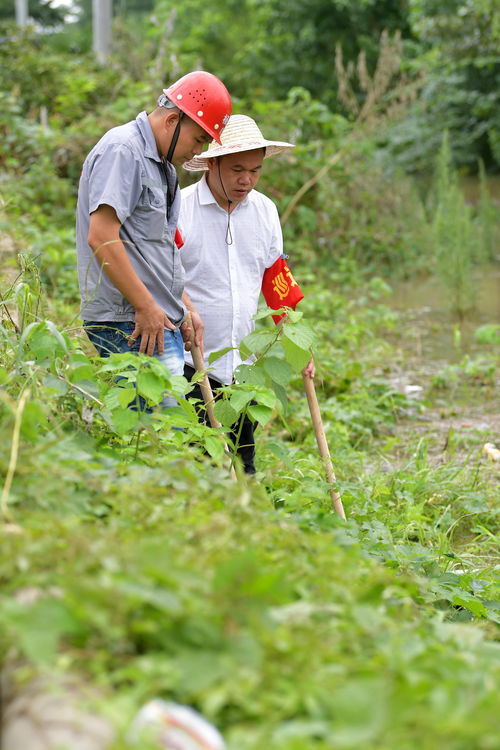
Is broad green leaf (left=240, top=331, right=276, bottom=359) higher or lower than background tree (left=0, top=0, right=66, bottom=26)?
lower

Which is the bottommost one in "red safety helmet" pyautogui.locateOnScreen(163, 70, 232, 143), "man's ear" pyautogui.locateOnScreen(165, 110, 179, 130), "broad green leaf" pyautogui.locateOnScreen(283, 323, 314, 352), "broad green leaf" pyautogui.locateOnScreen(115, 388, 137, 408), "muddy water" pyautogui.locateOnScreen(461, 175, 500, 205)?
"muddy water" pyautogui.locateOnScreen(461, 175, 500, 205)

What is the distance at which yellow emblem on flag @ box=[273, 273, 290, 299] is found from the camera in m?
4.11

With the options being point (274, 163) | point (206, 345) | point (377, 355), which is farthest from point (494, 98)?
point (206, 345)

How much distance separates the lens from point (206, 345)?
400 cm

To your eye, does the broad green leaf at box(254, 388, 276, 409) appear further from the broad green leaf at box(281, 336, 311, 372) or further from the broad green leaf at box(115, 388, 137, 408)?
the broad green leaf at box(115, 388, 137, 408)

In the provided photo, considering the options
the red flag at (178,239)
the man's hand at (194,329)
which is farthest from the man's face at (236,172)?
the man's hand at (194,329)

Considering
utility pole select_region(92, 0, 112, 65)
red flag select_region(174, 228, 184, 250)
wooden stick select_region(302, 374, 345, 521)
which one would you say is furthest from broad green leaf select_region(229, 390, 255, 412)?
utility pole select_region(92, 0, 112, 65)

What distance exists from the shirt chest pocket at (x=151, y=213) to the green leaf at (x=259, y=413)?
0.84 meters

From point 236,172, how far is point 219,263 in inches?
15.2

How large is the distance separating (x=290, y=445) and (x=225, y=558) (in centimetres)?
320

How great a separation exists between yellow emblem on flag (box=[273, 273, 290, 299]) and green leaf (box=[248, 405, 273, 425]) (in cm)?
111

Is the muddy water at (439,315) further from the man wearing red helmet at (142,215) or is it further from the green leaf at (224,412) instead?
the green leaf at (224,412)

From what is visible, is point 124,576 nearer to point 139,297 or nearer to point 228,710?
point 228,710

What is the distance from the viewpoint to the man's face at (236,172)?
3795mm
